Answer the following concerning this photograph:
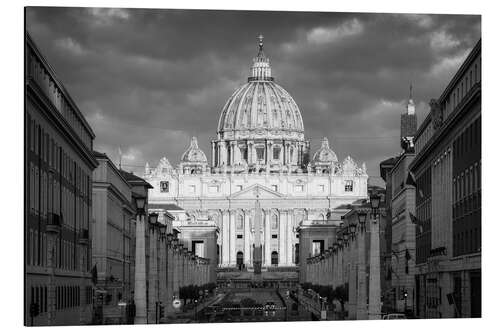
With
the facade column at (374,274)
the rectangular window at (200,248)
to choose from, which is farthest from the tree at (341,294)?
the rectangular window at (200,248)

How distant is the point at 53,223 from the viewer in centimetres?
5584

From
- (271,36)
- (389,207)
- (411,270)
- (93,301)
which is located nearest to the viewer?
(271,36)

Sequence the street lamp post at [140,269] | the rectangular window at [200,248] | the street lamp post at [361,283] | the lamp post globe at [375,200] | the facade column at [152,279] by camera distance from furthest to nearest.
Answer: the rectangular window at [200,248] < the street lamp post at [361,283] < the facade column at [152,279] < the street lamp post at [140,269] < the lamp post globe at [375,200]

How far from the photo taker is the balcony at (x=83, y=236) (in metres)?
67.7

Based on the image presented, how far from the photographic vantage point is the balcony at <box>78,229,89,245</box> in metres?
67.7

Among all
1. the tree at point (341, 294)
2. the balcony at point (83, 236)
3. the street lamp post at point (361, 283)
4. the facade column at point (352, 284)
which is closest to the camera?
the street lamp post at point (361, 283)

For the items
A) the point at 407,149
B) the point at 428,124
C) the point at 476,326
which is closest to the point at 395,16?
the point at 476,326

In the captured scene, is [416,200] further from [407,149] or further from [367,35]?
[367,35]

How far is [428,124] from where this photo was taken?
72062mm

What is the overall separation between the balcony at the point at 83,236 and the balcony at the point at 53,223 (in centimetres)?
961

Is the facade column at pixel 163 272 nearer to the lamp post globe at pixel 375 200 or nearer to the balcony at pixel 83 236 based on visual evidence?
the balcony at pixel 83 236

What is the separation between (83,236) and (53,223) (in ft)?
43.9

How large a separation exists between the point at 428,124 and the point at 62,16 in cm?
2656

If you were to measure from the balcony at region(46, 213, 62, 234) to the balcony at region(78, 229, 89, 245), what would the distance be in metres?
9.61
